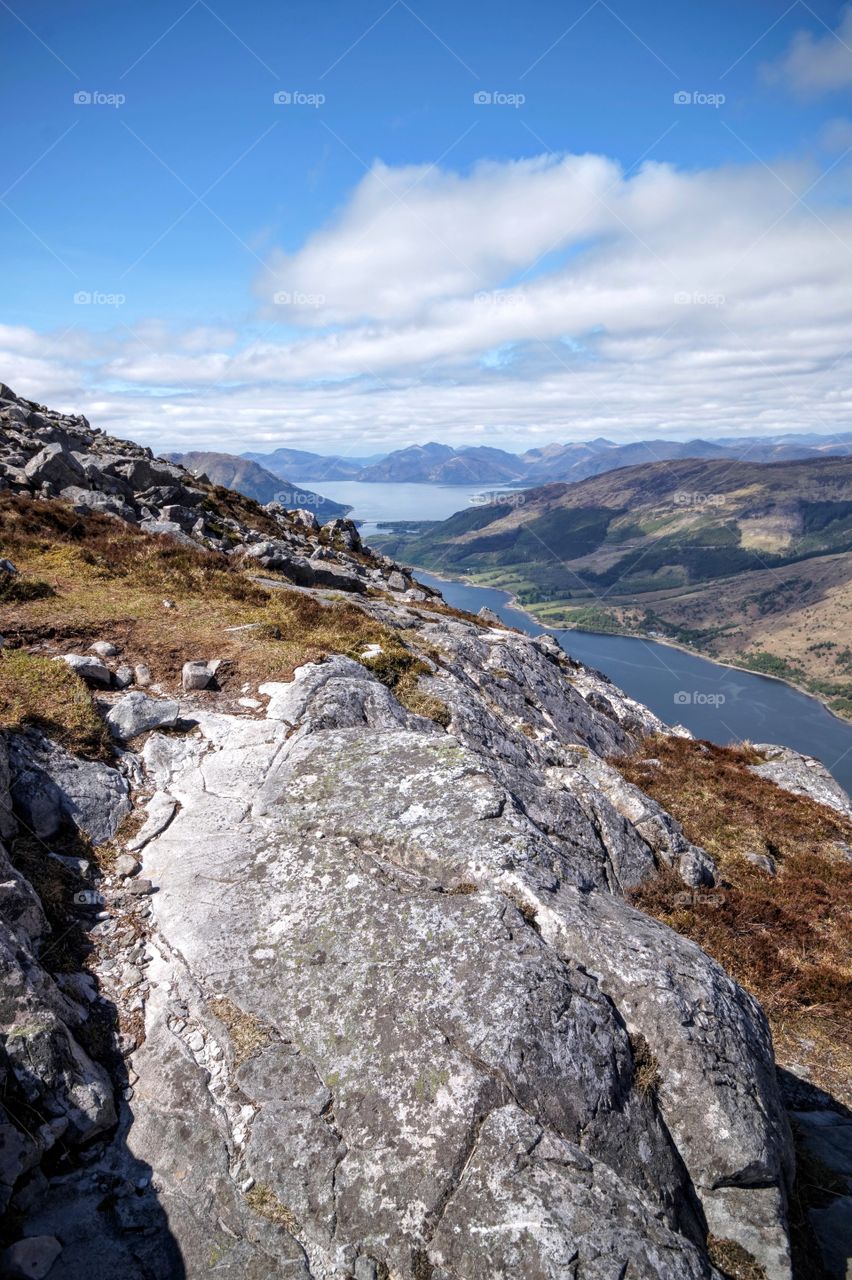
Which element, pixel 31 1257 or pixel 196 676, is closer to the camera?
pixel 31 1257

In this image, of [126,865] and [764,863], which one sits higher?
[126,865]

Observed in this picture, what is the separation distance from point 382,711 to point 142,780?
16.7 ft

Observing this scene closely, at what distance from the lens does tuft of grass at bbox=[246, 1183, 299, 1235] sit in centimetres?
554

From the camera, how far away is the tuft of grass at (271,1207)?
5.54m

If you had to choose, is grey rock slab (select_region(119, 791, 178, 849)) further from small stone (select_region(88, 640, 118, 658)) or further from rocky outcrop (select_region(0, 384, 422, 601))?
rocky outcrop (select_region(0, 384, 422, 601))

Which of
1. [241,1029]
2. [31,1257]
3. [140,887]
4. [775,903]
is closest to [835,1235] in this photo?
[241,1029]

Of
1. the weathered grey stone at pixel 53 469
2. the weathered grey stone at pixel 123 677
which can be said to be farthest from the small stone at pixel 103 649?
the weathered grey stone at pixel 53 469

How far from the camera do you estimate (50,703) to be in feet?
38.5

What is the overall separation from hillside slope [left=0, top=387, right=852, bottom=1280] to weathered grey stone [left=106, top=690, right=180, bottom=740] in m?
0.07

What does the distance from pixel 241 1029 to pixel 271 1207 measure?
167 cm

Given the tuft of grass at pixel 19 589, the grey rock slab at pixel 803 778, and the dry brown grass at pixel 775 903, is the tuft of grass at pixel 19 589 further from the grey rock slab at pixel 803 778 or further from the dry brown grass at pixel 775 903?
the grey rock slab at pixel 803 778

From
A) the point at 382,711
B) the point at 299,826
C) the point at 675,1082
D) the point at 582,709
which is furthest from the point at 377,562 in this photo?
the point at 675,1082

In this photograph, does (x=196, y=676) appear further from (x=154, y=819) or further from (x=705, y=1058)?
(x=705, y=1058)

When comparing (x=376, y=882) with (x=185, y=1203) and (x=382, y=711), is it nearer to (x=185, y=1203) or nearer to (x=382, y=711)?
(x=185, y=1203)
